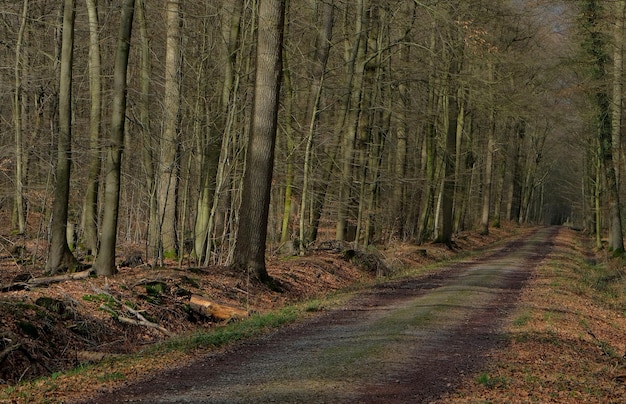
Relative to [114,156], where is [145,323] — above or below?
below

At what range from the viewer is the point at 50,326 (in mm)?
10375

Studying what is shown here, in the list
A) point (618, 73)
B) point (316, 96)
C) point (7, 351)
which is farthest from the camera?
point (618, 73)

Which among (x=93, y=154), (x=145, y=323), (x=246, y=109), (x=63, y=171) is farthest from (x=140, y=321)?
(x=246, y=109)

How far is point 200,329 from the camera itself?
41.0 ft

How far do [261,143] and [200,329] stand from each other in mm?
5114

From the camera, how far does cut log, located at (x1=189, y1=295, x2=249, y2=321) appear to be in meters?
13.3

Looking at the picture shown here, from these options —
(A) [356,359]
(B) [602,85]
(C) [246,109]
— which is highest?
(B) [602,85]

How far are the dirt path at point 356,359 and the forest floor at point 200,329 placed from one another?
24cm

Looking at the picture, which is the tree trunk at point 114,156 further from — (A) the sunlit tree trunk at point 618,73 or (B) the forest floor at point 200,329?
(A) the sunlit tree trunk at point 618,73

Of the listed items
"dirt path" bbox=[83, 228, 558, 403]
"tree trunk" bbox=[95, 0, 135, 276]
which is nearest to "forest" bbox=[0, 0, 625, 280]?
"tree trunk" bbox=[95, 0, 135, 276]

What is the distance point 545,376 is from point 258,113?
9456mm

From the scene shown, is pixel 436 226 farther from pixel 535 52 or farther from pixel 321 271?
pixel 321 271

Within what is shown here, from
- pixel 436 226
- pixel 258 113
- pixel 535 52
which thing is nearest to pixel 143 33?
pixel 258 113

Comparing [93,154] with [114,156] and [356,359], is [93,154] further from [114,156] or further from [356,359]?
[356,359]
